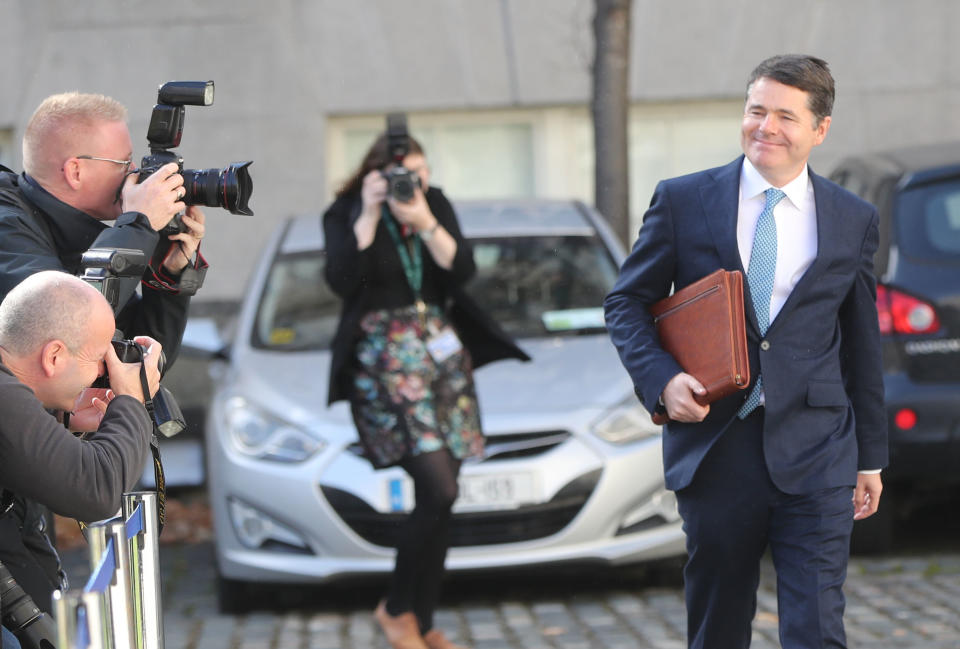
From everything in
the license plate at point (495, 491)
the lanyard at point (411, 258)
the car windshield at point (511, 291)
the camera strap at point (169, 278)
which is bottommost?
the license plate at point (495, 491)

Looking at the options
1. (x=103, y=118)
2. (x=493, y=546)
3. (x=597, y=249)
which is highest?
(x=103, y=118)

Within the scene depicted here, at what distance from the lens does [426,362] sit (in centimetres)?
514

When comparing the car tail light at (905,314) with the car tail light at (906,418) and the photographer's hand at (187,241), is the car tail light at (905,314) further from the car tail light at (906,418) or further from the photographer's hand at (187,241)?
the photographer's hand at (187,241)

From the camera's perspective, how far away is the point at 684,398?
3.67 meters

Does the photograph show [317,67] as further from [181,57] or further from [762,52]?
[762,52]

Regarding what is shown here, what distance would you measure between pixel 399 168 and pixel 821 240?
1.86 m

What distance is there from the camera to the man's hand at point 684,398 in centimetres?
366

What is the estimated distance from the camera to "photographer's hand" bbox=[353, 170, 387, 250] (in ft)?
16.9

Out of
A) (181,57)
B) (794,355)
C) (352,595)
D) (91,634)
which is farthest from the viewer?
(181,57)

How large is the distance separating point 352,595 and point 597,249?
1.93 m

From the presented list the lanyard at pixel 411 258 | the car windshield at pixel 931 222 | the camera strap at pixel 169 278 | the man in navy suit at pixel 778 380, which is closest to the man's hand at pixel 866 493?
the man in navy suit at pixel 778 380

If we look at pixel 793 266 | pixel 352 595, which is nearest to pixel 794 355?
pixel 793 266

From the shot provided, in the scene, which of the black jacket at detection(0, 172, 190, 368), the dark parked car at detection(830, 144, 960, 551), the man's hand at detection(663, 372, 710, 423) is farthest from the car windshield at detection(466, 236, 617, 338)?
the black jacket at detection(0, 172, 190, 368)

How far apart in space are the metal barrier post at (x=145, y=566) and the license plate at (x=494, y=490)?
2.87 metres
